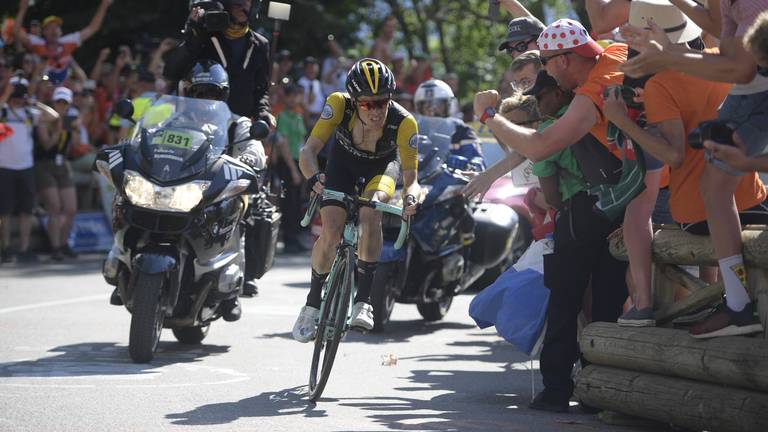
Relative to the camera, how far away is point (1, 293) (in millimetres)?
14258

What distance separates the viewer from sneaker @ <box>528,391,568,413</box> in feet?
27.0

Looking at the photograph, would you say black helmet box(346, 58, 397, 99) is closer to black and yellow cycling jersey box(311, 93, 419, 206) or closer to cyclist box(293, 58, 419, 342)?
cyclist box(293, 58, 419, 342)

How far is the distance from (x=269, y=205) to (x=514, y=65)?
2.41 m

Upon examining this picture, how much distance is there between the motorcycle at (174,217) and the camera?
977 cm

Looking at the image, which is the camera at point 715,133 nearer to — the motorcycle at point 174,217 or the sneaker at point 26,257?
the motorcycle at point 174,217

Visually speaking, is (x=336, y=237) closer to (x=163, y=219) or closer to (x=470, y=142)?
(x=163, y=219)

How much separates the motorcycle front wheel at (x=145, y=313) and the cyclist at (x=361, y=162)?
1.11 meters

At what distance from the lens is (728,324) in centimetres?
694

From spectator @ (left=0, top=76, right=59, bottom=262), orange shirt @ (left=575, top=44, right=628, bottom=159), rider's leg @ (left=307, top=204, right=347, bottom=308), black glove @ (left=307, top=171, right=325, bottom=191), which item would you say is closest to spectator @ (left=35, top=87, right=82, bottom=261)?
spectator @ (left=0, top=76, right=59, bottom=262)

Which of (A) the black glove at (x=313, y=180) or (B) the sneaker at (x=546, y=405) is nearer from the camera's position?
(B) the sneaker at (x=546, y=405)

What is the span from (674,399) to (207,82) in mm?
5205

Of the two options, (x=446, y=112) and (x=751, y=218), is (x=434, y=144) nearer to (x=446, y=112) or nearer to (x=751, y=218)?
(x=446, y=112)

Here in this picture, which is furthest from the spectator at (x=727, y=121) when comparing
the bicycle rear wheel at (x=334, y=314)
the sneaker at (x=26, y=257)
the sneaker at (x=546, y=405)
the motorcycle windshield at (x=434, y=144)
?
the sneaker at (x=26, y=257)

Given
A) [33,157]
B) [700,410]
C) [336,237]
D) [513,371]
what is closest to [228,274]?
[336,237]
